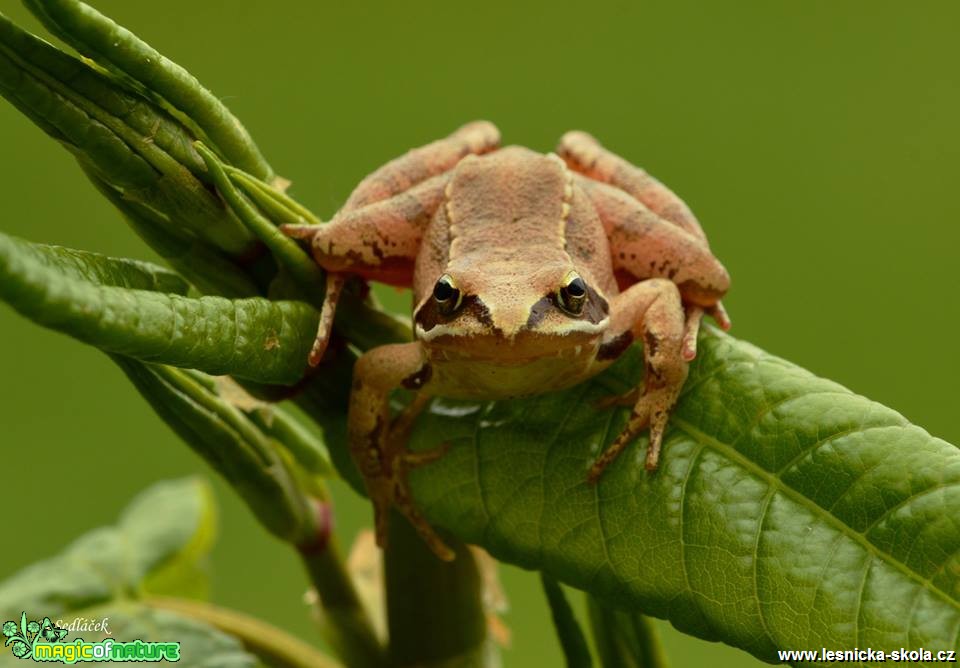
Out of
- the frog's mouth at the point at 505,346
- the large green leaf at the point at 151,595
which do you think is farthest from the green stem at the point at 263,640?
the frog's mouth at the point at 505,346

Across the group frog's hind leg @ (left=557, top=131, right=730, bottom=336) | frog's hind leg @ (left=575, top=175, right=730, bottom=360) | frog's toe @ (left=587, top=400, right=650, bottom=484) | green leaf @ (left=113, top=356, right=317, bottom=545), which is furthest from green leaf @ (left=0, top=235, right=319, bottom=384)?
frog's hind leg @ (left=557, top=131, right=730, bottom=336)

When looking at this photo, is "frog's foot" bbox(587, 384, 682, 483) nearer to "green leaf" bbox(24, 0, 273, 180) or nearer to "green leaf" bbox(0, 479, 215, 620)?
"green leaf" bbox(24, 0, 273, 180)

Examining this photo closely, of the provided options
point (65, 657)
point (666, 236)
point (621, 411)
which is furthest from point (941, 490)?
point (65, 657)

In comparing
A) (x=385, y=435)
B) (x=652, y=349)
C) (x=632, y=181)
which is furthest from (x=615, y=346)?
(x=632, y=181)

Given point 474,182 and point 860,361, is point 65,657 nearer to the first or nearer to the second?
point 474,182

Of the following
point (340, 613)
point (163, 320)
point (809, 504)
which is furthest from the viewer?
point (340, 613)

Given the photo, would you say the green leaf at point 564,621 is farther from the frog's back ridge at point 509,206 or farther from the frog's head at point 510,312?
the frog's back ridge at point 509,206

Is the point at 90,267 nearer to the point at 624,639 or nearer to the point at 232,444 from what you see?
the point at 232,444
